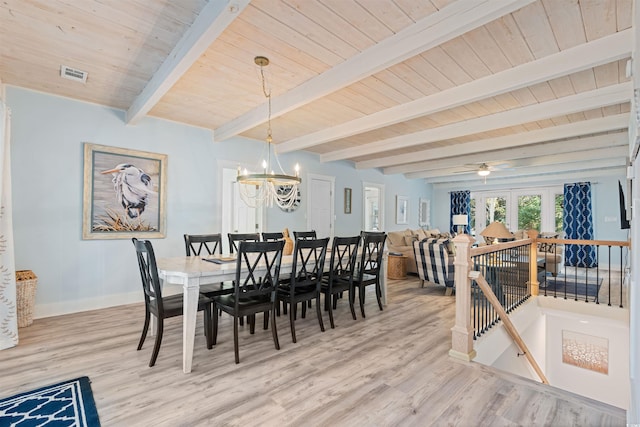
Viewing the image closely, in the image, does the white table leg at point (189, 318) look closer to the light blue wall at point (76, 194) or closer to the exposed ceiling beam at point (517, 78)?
the light blue wall at point (76, 194)

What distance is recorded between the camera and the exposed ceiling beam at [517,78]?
2.28 metres


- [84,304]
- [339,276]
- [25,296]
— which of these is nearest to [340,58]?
[339,276]

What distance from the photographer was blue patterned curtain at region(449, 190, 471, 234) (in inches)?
391

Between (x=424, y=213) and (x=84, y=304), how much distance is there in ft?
29.3

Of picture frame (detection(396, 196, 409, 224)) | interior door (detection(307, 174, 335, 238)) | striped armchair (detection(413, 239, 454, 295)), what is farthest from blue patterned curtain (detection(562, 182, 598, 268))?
interior door (detection(307, 174, 335, 238))

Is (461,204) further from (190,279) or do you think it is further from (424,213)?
(190,279)

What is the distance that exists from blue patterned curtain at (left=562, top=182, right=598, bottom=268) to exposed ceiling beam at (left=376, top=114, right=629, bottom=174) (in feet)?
13.6

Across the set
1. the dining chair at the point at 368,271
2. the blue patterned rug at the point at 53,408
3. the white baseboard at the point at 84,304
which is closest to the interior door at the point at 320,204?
the dining chair at the point at 368,271

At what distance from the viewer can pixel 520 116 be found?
12.1 feet

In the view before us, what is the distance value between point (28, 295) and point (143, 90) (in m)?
2.49

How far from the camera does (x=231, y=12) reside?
6.04 ft

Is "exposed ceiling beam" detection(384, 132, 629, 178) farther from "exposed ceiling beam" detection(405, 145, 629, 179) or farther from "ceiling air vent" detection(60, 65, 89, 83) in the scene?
"ceiling air vent" detection(60, 65, 89, 83)

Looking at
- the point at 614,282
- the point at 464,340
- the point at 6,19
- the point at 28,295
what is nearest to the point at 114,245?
the point at 28,295

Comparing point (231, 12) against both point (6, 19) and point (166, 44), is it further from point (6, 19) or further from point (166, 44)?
point (6, 19)
